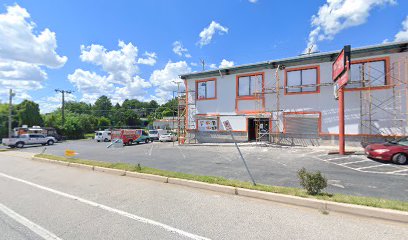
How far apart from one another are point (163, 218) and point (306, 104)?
17452 millimetres

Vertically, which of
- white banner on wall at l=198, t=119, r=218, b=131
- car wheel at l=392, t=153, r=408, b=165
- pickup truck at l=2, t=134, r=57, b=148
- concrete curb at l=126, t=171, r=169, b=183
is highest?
white banner on wall at l=198, t=119, r=218, b=131

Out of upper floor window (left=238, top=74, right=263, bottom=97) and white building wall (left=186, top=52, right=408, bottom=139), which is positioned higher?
upper floor window (left=238, top=74, right=263, bottom=97)

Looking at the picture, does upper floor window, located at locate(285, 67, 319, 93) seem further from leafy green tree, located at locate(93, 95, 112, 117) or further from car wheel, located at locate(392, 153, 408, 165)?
leafy green tree, located at locate(93, 95, 112, 117)

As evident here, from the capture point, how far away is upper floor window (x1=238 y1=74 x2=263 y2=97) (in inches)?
840

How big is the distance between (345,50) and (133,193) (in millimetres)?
12873

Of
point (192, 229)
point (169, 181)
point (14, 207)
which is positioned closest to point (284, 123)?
point (169, 181)

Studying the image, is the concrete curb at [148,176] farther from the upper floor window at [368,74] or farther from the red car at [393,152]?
the upper floor window at [368,74]

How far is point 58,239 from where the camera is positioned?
400cm

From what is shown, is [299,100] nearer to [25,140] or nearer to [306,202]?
[306,202]

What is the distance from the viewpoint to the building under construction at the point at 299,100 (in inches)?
631

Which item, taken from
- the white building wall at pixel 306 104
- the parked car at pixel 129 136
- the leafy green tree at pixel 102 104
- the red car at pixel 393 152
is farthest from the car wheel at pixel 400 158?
the leafy green tree at pixel 102 104

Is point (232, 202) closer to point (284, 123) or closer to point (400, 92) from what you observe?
point (284, 123)

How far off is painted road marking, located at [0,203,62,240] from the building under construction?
17095 millimetres

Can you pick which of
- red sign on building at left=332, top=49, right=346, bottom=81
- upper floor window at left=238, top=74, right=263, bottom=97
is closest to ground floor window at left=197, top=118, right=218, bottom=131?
upper floor window at left=238, top=74, right=263, bottom=97
